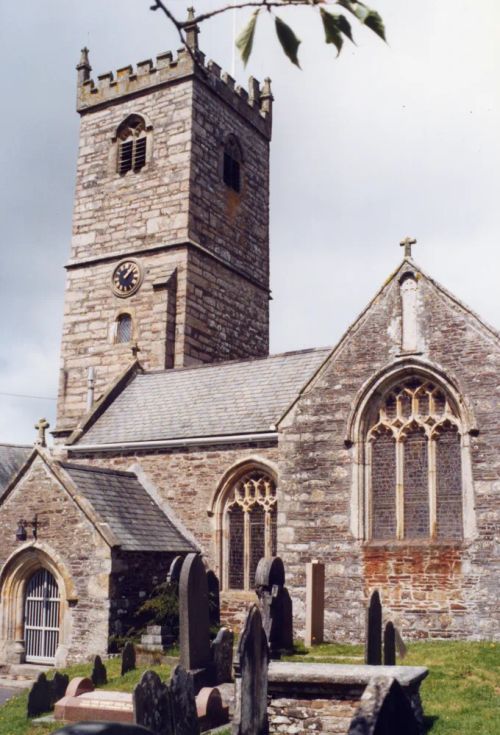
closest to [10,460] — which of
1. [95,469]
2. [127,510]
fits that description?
[95,469]

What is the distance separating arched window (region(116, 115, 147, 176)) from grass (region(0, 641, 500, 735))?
64.8 feet

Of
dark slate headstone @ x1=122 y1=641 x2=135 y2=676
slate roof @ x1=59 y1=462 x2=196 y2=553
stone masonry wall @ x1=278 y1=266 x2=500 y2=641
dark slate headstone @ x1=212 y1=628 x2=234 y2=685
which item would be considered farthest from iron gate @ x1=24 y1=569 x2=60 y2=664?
dark slate headstone @ x1=212 y1=628 x2=234 y2=685

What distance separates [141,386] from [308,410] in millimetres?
9102

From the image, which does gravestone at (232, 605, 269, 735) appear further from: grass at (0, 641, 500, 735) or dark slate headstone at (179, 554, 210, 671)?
dark slate headstone at (179, 554, 210, 671)

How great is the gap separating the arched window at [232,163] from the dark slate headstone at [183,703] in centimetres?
2424

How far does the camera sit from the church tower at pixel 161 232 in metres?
28.9

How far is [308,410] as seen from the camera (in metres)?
17.5

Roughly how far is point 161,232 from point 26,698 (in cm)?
1800

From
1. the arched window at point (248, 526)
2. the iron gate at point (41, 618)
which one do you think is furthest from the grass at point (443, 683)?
the arched window at point (248, 526)

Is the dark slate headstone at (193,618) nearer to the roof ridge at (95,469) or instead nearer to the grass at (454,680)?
the grass at (454,680)

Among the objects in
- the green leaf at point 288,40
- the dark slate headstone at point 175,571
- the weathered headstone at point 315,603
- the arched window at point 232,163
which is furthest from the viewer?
the arched window at point 232,163

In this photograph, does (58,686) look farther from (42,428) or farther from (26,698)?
(42,428)

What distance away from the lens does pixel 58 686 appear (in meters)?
13.8

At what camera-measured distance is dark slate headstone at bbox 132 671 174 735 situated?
8906 millimetres
